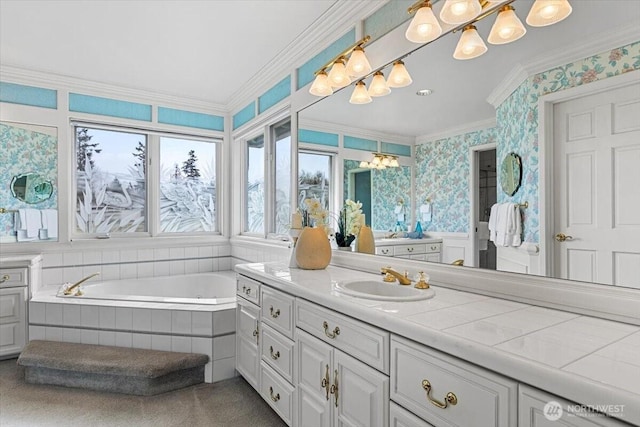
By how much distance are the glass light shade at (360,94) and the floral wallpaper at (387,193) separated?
0.36m

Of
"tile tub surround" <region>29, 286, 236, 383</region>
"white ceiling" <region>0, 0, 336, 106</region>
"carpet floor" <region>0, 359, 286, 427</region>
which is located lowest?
"carpet floor" <region>0, 359, 286, 427</region>

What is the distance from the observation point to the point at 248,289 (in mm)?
2238

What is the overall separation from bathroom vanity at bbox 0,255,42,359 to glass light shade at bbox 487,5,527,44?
3.49m

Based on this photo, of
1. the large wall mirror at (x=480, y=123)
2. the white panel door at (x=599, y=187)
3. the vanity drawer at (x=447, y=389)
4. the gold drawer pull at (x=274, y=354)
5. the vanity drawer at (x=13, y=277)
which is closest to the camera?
the vanity drawer at (x=447, y=389)

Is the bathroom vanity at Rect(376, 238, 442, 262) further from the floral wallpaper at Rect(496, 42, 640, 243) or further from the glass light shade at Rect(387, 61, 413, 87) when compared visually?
the glass light shade at Rect(387, 61, 413, 87)

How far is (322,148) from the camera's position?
2.53 m

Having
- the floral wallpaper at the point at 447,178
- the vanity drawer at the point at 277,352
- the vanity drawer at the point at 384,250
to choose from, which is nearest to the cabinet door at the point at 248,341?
the vanity drawer at the point at 277,352

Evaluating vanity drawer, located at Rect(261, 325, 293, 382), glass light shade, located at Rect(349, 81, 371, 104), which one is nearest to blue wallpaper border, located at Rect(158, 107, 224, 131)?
glass light shade, located at Rect(349, 81, 371, 104)

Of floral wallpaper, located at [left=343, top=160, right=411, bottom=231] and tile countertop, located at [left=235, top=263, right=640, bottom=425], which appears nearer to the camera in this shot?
tile countertop, located at [left=235, top=263, right=640, bottom=425]

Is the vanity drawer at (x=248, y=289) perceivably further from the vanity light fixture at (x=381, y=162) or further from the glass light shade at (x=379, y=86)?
the glass light shade at (x=379, y=86)

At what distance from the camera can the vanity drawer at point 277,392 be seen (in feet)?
5.80

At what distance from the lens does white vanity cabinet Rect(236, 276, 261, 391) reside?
2133mm

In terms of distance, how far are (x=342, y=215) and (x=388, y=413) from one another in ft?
4.44

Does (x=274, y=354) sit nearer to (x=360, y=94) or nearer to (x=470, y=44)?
(x=360, y=94)
